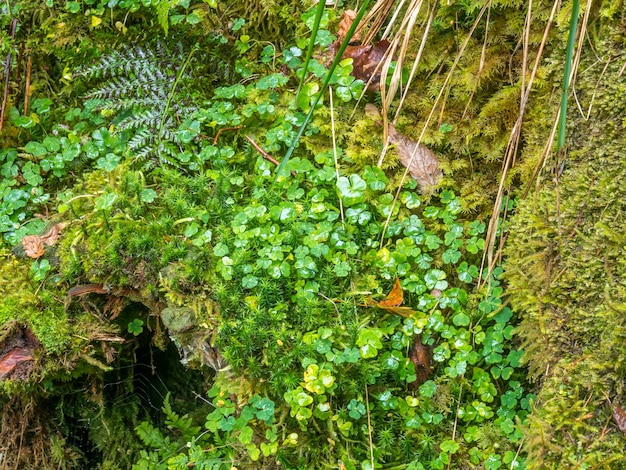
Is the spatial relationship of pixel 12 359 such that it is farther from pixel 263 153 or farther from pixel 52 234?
pixel 263 153

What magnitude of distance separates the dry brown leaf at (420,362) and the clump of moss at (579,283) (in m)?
0.40

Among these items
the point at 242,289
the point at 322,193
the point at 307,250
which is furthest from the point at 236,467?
the point at 322,193

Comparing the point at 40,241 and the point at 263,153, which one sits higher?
the point at 263,153

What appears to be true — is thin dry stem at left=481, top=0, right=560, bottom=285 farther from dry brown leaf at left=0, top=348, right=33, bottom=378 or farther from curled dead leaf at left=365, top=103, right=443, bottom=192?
dry brown leaf at left=0, top=348, right=33, bottom=378

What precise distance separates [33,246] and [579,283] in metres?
2.35

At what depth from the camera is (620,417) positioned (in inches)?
68.8

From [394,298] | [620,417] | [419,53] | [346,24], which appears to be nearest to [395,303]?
[394,298]

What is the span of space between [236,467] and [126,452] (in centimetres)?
100

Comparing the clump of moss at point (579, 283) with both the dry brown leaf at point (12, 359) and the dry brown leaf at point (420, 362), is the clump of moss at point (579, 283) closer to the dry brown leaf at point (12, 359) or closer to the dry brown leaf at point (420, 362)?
the dry brown leaf at point (420, 362)

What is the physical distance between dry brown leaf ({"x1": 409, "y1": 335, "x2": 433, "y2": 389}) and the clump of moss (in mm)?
395

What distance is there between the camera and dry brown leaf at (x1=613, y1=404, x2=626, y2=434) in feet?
5.69

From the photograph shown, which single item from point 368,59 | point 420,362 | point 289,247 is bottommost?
point 420,362

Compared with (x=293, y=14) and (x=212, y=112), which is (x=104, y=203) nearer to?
(x=212, y=112)

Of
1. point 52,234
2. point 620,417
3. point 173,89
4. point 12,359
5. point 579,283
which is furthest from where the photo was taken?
point 173,89
